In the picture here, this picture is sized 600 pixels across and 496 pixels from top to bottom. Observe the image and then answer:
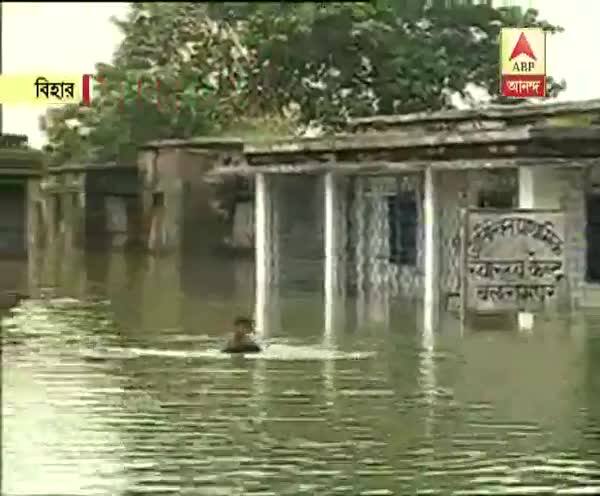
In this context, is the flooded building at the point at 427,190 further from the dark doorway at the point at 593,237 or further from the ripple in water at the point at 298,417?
the ripple in water at the point at 298,417

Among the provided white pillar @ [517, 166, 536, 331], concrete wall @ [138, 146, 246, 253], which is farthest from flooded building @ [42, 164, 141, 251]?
white pillar @ [517, 166, 536, 331]

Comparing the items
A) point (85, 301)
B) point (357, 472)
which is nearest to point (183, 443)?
point (357, 472)

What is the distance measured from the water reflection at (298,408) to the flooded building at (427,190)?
7.51 feet

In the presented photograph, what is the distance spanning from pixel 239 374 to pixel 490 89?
13732 millimetres

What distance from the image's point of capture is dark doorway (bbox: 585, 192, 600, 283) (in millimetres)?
15742

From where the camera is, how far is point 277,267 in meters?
21.7

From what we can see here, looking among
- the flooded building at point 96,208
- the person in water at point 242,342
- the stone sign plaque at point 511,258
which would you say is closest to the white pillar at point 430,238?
the stone sign plaque at point 511,258

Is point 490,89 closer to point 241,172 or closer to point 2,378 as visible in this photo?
point 241,172

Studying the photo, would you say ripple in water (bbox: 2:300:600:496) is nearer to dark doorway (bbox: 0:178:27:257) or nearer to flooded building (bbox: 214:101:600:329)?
dark doorway (bbox: 0:178:27:257)

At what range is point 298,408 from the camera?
27.1ft

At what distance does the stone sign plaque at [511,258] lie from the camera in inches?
565
